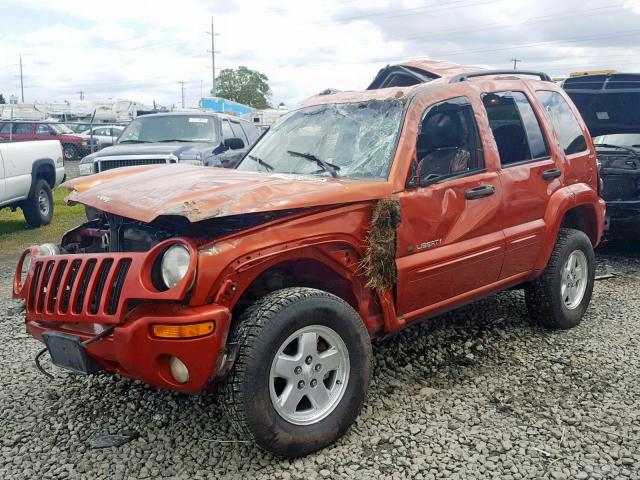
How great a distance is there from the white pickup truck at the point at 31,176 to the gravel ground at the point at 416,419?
5052 millimetres

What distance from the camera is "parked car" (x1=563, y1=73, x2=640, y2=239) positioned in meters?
6.92

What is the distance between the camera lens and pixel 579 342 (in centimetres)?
466

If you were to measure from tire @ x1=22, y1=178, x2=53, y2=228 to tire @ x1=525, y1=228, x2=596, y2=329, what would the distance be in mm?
8018

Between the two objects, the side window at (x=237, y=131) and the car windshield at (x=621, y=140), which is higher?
the car windshield at (x=621, y=140)

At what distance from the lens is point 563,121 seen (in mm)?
4988

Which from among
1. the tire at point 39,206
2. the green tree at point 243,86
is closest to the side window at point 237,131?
the tire at point 39,206

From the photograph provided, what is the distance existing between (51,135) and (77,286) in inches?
946

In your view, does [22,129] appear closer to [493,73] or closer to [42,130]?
[42,130]

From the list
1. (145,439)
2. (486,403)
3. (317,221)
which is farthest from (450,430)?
(145,439)

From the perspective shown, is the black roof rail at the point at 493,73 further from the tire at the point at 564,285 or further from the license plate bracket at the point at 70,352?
the license plate bracket at the point at 70,352

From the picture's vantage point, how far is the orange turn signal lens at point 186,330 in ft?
9.05

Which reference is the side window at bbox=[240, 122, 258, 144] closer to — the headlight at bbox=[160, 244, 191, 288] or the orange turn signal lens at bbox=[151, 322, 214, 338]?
the headlight at bbox=[160, 244, 191, 288]

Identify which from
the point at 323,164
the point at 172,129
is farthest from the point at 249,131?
the point at 323,164

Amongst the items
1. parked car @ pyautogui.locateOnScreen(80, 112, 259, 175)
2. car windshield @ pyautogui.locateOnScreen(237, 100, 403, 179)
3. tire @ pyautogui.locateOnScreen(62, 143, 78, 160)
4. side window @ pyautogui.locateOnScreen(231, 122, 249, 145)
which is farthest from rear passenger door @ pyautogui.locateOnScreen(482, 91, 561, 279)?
tire @ pyautogui.locateOnScreen(62, 143, 78, 160)
